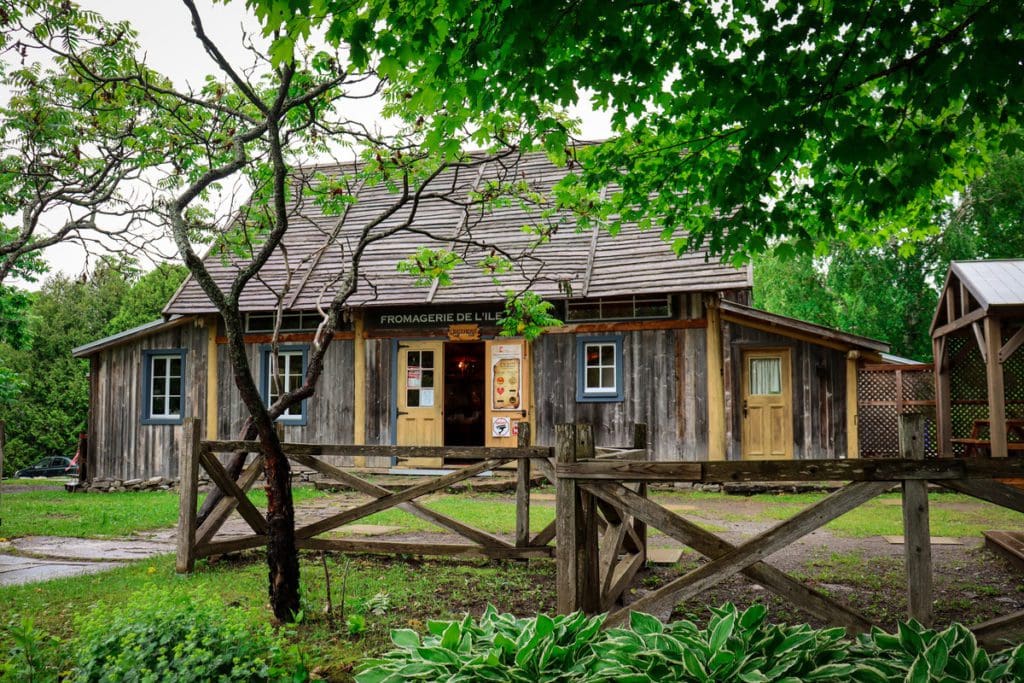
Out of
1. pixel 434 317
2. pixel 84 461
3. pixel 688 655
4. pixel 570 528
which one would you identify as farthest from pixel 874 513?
pixel 84 461

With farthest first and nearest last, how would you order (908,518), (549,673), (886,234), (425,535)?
1. (425,535)
2. (886,234)
3. (908,518)
4. (549,673)

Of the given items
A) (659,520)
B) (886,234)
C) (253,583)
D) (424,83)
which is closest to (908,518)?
(659,520)

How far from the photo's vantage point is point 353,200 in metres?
7.21

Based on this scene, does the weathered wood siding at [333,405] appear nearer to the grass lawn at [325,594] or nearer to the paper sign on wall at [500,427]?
the paper sign on wall at [500,427]

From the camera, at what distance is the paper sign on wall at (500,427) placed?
600 inches

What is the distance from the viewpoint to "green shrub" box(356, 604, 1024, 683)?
9.14 ft

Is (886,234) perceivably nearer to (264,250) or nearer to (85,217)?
(264,250)

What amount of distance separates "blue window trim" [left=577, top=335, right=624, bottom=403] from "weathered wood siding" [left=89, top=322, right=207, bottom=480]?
811cm

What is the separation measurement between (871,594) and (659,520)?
356 centimetres

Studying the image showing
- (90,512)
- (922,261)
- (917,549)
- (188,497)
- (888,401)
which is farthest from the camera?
(922,261)

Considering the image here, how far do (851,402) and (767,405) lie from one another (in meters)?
1.46

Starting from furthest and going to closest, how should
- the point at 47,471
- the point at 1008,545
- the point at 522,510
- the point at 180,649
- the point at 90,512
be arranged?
1. the point at 47,471
2. the point at 90,512
3. the point at 1008,545
4. the point at 522,510
5. the point at 180,649

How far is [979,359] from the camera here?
1551cm

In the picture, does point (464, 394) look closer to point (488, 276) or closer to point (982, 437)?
point (488, 276)
